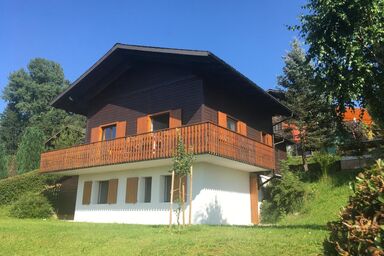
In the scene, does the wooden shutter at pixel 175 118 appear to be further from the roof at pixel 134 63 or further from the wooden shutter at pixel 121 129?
the wooden shutter at pixel 121 129

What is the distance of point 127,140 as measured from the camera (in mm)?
18109

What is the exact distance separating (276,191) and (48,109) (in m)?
40.0

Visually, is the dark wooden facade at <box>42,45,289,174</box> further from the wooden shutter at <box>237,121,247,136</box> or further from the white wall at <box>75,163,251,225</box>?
the white wall at <box>75,163,251,225</box>

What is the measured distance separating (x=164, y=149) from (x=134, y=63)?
253 inches

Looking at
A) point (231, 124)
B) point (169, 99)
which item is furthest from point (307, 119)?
point (169, 99)

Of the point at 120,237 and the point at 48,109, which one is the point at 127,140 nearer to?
the point at 120,237

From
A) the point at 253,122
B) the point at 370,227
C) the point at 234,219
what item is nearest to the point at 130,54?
the point at 253,122

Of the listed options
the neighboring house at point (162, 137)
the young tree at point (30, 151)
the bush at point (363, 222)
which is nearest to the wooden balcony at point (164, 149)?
the neighboring house at point (162, 137)

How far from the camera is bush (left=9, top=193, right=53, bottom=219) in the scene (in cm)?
2044

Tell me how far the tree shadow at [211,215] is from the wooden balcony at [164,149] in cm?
223

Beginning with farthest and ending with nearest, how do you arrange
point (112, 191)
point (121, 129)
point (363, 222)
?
1. point (121, 129)
2. point (112, 191)
3. point (363, 222)

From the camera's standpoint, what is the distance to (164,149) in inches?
651

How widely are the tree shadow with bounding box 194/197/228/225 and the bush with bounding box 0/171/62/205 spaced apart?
10524 mm

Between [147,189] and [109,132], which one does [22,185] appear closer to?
[109,132]
